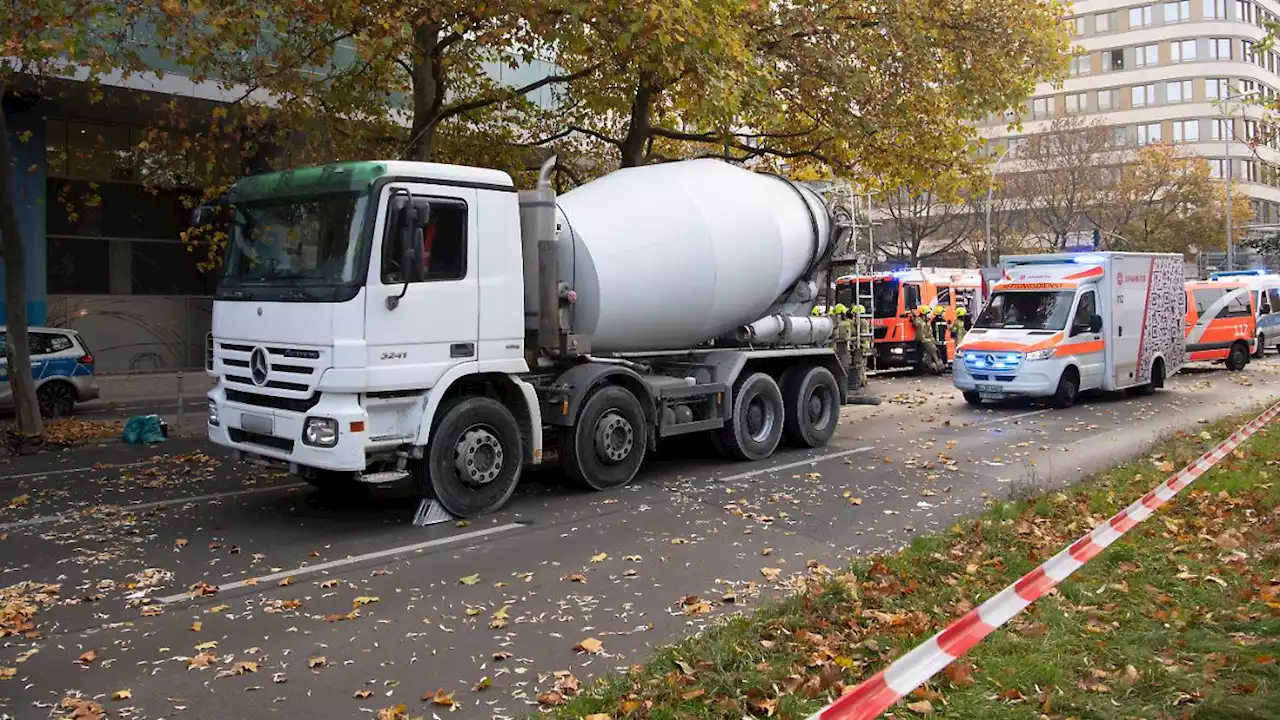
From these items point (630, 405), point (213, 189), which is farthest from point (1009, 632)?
point (213, 189)

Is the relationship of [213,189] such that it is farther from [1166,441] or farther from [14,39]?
[1166,441]

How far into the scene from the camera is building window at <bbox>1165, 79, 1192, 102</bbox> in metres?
67.8

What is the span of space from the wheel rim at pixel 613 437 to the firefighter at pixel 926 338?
16.7 meters

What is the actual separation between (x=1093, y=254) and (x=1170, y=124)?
59.9 m

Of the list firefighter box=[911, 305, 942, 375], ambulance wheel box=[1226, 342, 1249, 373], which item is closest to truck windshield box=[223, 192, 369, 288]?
firefighter box=[911, 305, 942, 375]

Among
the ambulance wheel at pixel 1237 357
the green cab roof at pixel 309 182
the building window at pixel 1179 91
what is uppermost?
the building window at pixel 1179 91

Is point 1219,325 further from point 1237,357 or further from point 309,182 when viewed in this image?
point 309,182

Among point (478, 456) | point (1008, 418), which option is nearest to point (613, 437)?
point (478, 456)

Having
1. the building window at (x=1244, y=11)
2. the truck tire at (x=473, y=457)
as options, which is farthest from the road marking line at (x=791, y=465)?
the building window at (x=1244, y=11)

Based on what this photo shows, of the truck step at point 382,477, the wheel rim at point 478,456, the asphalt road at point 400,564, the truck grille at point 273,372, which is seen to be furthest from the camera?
the wheel rim at point 478,456

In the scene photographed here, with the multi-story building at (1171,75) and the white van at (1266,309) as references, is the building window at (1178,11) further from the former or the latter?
the white van at (1266,309)

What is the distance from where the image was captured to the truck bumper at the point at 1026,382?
16328mm

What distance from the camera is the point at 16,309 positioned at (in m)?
13.2

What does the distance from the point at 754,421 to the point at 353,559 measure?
19.3 feet
